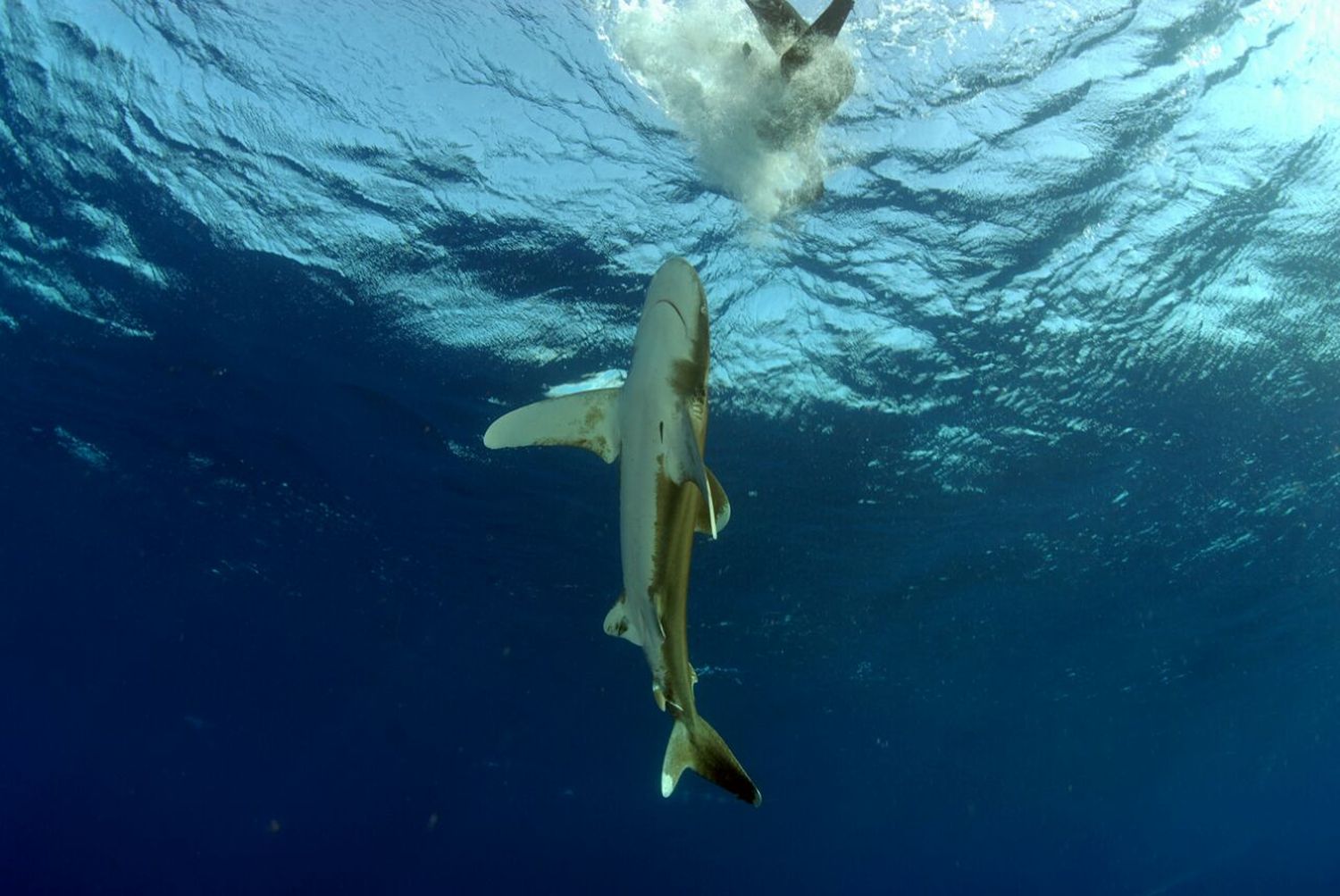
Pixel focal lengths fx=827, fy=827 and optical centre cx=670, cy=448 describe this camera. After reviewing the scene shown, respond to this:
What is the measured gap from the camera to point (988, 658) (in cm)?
3641

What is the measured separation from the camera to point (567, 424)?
5367 mm

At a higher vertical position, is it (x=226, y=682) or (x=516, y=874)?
(x=516, y=874)

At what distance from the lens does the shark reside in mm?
4332

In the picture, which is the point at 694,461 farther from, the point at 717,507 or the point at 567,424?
the point at 567,424

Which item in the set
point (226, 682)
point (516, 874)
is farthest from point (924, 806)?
point (226, 682)

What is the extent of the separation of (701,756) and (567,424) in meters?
2.29

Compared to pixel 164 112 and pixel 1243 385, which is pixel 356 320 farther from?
pixel 1243 385

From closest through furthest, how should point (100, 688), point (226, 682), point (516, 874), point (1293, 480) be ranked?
point (1293, 480)
point (226, 682)
point (100, 688)
point (516, 874)

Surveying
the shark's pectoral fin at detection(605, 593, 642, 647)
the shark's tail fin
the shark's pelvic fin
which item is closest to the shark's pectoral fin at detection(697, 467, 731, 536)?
the shark's pectoral fin at detection(605, 593, 642, 647)

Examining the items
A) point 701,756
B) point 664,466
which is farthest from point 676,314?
point 701,756

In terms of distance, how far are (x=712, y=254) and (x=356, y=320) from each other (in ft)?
23.7

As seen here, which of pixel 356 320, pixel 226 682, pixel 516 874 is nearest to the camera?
pixel 356 320

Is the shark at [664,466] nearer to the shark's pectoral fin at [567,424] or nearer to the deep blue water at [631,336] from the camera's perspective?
the shark's pectoral fin at [567,424]

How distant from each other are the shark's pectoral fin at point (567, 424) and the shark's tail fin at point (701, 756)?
5.99 ft
